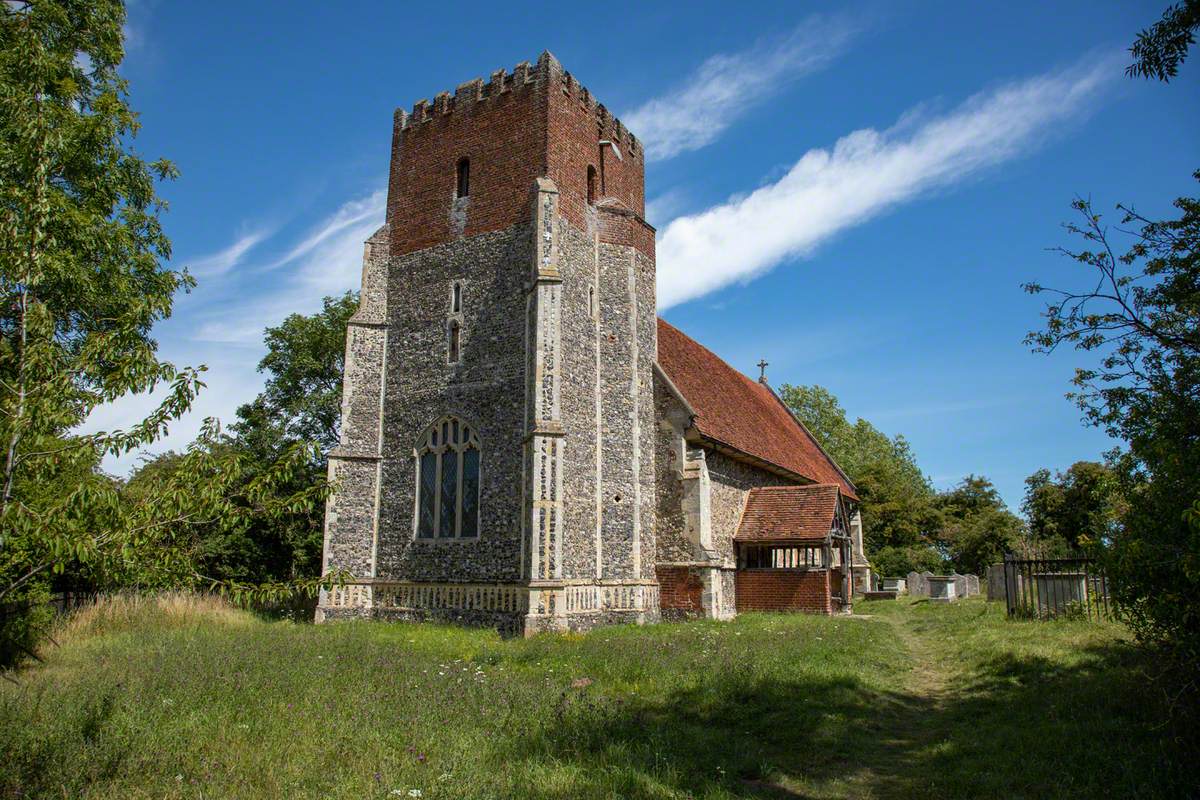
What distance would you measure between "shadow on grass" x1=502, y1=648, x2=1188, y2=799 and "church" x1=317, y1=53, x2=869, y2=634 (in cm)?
755

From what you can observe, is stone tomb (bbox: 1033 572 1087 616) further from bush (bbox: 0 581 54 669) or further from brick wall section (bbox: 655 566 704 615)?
bush (bbox: 0 581 54 669)

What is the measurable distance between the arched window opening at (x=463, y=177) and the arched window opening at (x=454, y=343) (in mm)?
3605

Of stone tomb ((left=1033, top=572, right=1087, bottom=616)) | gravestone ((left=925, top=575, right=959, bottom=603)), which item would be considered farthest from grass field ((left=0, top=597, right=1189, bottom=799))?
gravestone ((left=925, top=575, right=959, bottom=603))

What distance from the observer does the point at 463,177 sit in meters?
20.8

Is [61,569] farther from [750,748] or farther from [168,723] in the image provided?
[750,748]

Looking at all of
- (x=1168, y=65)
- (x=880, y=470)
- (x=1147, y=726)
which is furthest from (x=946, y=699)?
(x=880, y=470)

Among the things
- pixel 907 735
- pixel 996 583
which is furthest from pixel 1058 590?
pixel 907 735

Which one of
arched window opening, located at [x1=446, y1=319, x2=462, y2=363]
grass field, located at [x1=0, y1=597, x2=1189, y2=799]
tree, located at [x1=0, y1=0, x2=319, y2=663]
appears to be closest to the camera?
tree, located at [x1=0, y1=0, x2=319, y2=663]

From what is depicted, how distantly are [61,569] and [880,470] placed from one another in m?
48.1

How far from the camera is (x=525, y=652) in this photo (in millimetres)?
13422

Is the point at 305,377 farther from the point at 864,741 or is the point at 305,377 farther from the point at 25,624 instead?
the point at 864,741

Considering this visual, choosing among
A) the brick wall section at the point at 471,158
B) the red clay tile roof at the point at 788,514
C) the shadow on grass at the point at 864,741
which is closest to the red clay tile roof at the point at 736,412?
the red clay tile roof at the point at 788,514

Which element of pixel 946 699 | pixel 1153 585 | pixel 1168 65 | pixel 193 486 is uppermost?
pixel 1168 65

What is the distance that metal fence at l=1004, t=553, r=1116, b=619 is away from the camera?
15.0 meters
